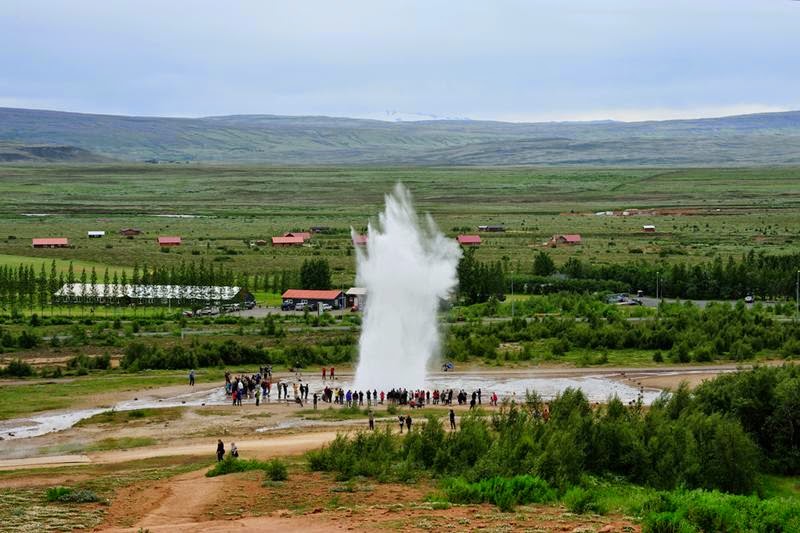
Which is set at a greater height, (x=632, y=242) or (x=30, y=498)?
(x=632, y=242)

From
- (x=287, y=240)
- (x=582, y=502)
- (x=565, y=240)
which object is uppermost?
(x=565, y=240)

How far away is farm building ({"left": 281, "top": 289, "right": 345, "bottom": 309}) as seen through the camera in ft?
195

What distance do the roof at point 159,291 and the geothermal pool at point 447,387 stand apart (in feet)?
69.1

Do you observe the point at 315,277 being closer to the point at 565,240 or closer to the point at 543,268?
the point at 543,268

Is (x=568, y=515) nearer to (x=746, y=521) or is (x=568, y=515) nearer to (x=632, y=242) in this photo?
(x=746, y=521)

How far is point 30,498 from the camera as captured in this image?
870 inches

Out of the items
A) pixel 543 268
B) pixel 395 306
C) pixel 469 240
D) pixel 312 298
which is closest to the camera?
pixel 395 306

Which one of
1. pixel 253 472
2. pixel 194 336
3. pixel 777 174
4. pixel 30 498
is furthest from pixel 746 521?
pixel 777 174

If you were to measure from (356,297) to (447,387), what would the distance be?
21985 mm

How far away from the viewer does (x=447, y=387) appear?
3844 cm

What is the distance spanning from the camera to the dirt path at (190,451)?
26891 mm

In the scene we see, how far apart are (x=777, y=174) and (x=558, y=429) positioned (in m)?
184

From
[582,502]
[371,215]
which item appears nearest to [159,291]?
[582,502]

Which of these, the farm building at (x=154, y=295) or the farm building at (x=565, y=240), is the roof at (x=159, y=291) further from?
the farm building at (x=565, y=240)
